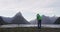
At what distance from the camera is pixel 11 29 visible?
39.0 ft

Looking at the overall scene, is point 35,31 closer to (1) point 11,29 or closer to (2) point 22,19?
(1) point 11,29

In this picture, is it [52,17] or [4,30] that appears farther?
[52,17]

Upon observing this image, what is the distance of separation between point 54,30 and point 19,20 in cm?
590

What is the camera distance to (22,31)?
11641mm

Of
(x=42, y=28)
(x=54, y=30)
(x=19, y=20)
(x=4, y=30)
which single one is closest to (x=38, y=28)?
(x=42, y=28)

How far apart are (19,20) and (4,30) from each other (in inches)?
217

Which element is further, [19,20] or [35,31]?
[19,20]

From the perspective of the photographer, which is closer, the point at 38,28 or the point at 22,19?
the point at 38,28

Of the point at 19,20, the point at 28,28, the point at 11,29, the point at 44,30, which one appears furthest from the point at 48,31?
the point at 19,20

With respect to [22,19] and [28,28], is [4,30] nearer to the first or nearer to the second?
[28,28]

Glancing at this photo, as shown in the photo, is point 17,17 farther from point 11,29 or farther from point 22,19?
point 11,29

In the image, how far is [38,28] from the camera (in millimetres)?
12000

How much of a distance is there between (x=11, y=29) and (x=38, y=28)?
5.33 ft

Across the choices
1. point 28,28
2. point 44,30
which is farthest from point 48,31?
point 28,28
